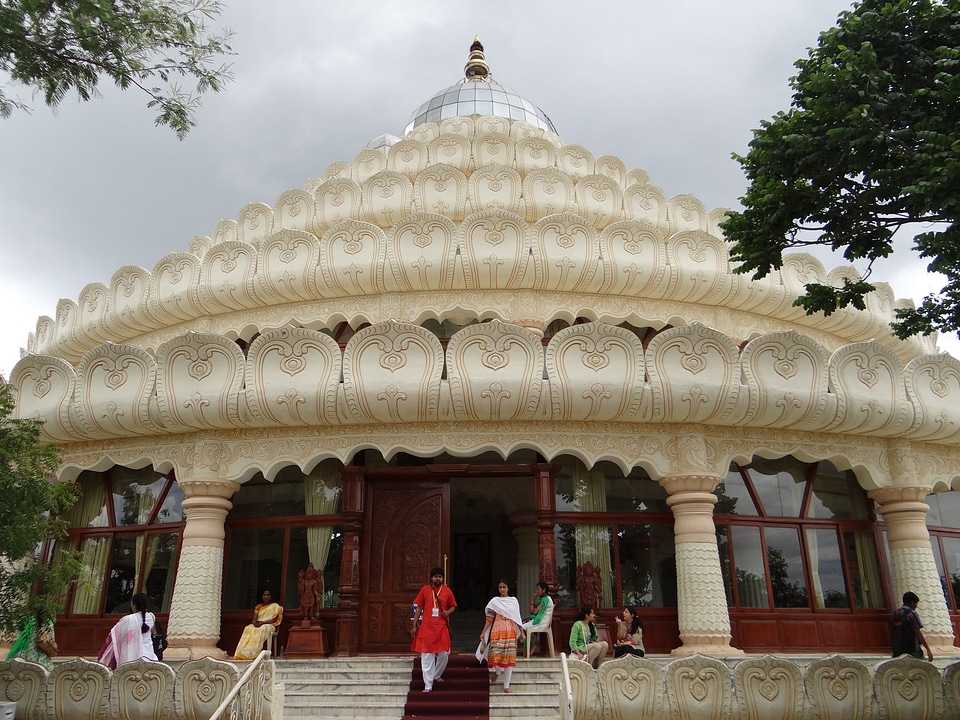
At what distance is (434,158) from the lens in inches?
683

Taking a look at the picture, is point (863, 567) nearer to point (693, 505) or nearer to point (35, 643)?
point (693, 505)

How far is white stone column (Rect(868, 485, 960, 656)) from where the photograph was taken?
36.8ft

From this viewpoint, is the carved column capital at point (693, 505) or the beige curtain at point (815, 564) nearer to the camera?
the carved column capital at point (693, 505)

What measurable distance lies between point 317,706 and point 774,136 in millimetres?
8017

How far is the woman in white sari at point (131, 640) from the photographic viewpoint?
26.7ft

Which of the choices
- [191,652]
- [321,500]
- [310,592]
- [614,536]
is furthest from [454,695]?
[321,500]

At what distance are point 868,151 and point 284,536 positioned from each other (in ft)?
30.8

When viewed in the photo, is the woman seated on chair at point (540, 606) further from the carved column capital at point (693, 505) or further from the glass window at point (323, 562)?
the glass window at point (323, 562)

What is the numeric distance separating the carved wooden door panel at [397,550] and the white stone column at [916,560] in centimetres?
684

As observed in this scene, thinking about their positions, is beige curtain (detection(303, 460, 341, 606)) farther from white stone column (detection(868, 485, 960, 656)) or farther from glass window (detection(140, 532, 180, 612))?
white stone column (detection(868, 485, 960, 656))

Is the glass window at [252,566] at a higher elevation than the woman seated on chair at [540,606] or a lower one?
higher

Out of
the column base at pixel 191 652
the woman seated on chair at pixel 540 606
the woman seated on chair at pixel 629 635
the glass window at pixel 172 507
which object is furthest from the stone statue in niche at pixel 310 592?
the woman seated on chair at pixel 629 635

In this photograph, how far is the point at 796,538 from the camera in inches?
470

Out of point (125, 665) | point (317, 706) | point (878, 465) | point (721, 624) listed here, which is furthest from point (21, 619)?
point (878, 465)
